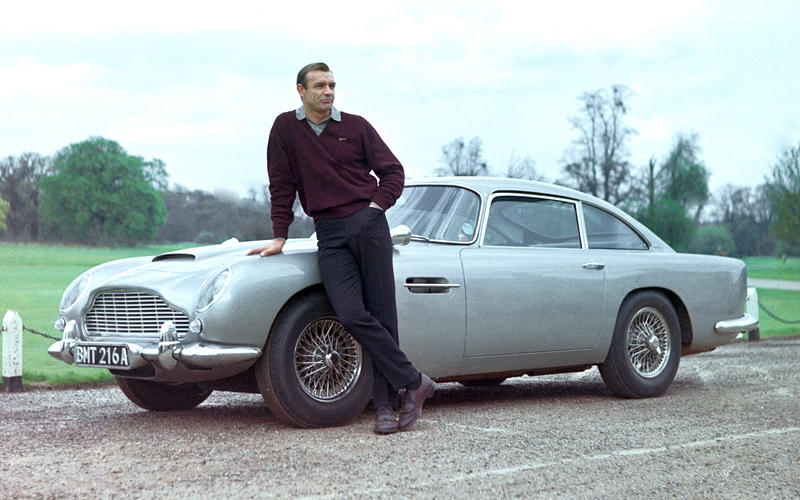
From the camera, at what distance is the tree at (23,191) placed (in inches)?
687

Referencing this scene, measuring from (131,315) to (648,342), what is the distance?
4.04 meters

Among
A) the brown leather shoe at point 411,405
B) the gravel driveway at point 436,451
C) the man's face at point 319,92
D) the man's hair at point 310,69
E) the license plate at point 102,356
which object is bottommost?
the gravel driveway at point 436,451

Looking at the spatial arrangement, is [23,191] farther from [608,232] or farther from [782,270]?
[782,270]

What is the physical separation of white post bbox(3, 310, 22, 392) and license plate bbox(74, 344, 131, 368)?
333cm

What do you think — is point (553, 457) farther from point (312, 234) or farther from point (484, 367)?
point (312, 234)

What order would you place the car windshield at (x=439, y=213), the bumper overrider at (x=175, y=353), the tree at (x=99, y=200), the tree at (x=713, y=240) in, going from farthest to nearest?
1. the tree at (x=713, y=240)
2. the tree at (x=99, y=200)
3. the car windshield at (x=439, y=213)
4. the bumper overrider at (x=175, y=353)

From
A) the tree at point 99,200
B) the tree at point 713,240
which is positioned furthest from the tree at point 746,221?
the tree at point 99,200

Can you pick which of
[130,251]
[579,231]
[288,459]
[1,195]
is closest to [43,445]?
[288,459]

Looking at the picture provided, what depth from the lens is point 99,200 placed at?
756 inches

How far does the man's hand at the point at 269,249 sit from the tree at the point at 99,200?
1041cm

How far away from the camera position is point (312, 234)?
6809 millimetres

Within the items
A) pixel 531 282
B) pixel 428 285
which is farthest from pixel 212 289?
Answer: pixel 531 282

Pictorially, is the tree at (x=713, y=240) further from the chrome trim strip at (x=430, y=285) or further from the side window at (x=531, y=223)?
the chrome trim strip at (x=430, y=285)

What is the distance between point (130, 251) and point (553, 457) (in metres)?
13.2
